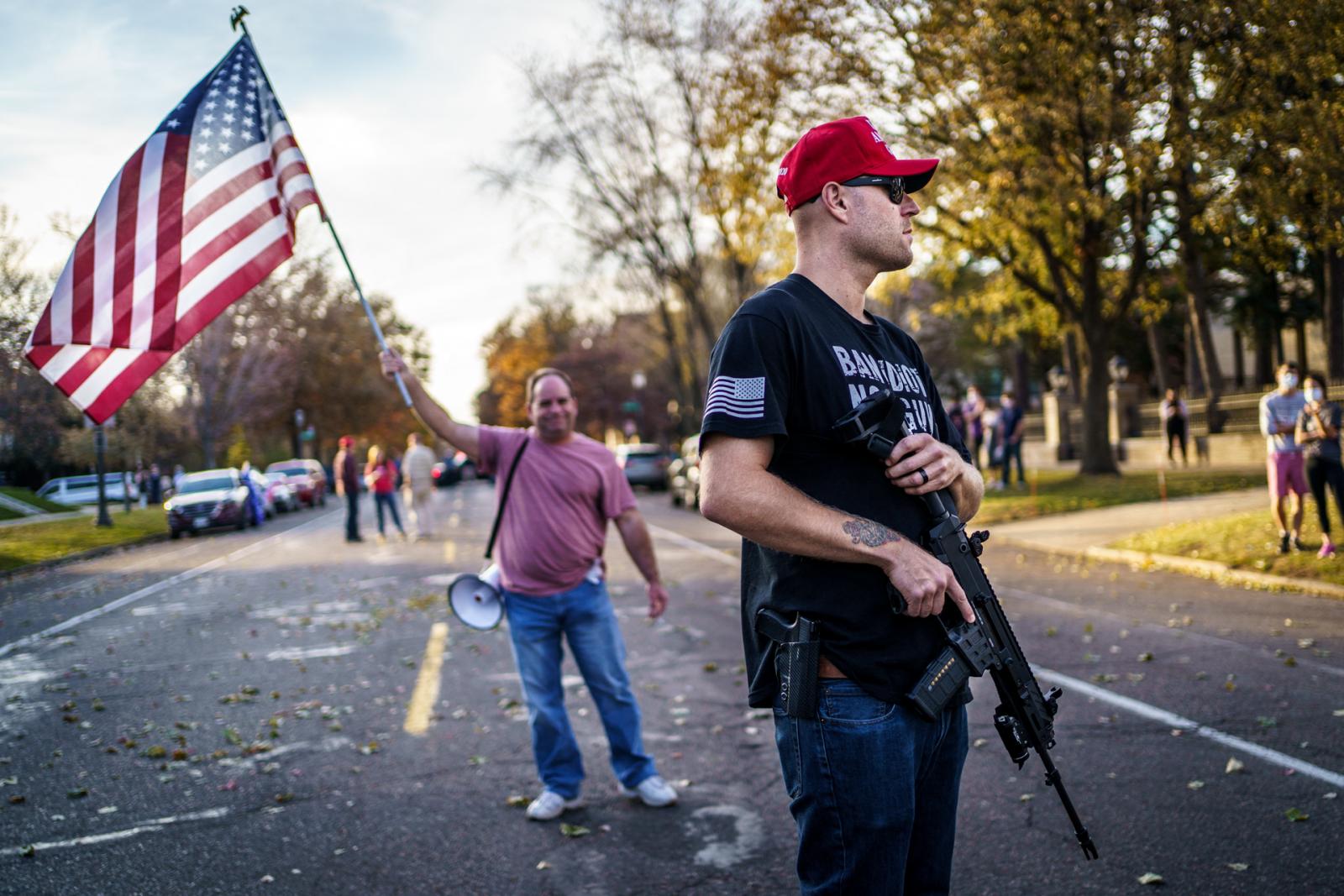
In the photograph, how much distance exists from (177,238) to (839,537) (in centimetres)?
376

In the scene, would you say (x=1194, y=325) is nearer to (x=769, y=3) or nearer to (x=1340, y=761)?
(x=769, y=3)

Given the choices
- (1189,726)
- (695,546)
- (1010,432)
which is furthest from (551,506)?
(1010,432)

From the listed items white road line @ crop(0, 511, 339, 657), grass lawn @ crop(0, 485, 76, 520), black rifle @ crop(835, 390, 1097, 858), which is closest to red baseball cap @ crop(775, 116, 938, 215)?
black rifle @ crop(835, 390, 1097, 858)

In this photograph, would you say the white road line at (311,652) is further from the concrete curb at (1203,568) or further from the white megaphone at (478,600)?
the concrete curb at (1203,568)

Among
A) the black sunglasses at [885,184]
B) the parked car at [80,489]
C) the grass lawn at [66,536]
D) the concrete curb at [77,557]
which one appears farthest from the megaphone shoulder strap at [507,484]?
the concrete curb at [77,557]

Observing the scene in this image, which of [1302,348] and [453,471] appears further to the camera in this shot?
[453,471]

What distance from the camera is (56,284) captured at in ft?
15.1

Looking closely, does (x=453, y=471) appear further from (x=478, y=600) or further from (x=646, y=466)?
(x=478, y=600)

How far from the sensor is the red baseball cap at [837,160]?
8.00ft

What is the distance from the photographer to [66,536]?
2053 cm

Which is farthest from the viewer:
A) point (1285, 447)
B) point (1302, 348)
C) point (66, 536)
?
point (1302, 348)

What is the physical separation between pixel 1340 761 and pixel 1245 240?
16.0 metres

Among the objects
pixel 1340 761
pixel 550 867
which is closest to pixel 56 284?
pixel 550 867

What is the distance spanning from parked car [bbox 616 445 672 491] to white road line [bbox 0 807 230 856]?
32170 millimetres
